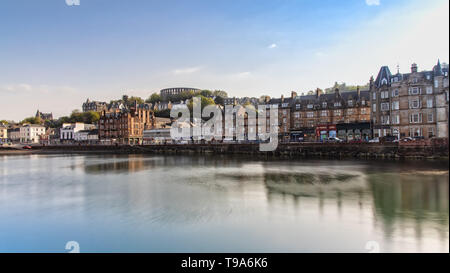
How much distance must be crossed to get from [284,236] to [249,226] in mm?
1117

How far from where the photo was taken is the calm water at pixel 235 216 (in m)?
6.55

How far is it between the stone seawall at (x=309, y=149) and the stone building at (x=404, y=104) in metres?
1.29

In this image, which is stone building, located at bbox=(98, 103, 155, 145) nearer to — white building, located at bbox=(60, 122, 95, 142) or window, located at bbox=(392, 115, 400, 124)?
white building, located at bbox=(60, 122, 95, 142)

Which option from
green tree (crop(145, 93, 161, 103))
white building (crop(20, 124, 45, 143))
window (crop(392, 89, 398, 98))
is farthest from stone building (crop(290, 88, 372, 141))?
green tree (crop(145, 93, 161, 103))

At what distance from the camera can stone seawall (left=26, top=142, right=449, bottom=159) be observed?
21.6 meters

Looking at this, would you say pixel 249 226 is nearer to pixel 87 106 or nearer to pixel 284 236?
pixel 284 236

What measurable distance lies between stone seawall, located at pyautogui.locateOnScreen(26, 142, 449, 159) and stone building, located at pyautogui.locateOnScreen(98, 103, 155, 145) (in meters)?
7.13

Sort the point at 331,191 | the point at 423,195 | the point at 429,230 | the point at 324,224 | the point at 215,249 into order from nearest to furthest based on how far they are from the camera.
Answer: the point at 215,249, the point at 429,230, the point at 324,224, the point at 423,195, the point at 331,191

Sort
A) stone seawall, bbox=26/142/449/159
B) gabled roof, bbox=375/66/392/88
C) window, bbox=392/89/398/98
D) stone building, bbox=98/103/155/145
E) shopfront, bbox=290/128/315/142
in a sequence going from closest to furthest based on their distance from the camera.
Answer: stone seawall, bbox=26/142/449/159 → window, bbox=392/89/398/98 → gabled roof, bbox=375/66/392/88 → shopfront, bbox=290/128/315/142 → stone building, bbox=98/103/155/145

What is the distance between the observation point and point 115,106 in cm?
8881

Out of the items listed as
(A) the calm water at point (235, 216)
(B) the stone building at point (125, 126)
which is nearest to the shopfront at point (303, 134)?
(A) the calm water at point (235, 216)

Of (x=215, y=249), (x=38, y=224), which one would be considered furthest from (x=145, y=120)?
(x=215, y=249)

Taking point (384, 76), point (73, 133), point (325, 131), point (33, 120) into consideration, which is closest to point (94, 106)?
point (33, 120)

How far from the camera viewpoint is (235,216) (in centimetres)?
855
